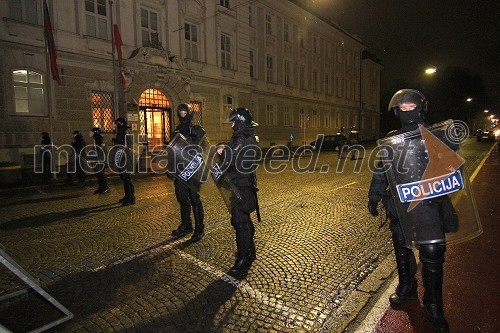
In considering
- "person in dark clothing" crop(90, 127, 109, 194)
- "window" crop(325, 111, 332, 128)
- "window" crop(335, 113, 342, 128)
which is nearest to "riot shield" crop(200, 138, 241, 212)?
"person in dark clothing" crop(90, 127, 109, 194)

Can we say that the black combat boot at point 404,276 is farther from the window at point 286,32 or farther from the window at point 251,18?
the window at point 286,32

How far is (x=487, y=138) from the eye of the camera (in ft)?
148

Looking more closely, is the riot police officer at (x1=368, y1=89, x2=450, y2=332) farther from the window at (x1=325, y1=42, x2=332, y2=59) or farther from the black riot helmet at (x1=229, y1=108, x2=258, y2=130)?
the window at (x1=325, y1=42, x2=332, y2=59)

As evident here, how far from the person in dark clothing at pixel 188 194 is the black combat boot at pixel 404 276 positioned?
294 centimetres

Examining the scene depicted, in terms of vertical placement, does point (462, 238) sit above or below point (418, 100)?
below

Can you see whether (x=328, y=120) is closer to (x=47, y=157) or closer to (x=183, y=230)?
(x=47, y=157)

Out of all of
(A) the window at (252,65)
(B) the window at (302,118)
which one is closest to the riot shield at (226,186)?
(A) the window at (252,65)

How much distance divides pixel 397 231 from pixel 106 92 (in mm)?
16448

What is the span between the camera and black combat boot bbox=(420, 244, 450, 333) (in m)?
2.87

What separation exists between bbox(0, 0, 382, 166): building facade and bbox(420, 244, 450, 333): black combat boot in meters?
13.9

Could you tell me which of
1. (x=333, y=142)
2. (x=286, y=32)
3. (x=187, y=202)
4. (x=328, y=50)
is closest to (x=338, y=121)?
(x=328, y=50)

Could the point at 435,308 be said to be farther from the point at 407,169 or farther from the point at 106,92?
the point at 106,92

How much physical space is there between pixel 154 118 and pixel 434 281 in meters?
18.7

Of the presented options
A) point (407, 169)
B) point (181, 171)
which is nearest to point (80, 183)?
point (181, 171)
